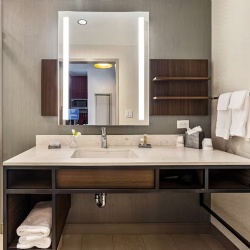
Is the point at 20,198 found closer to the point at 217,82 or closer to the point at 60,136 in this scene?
the point at 60,136

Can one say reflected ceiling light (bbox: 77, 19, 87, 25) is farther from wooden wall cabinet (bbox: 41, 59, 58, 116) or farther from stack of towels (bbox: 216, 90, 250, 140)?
stack of towels (bbox: 216, 90, 250, 140)

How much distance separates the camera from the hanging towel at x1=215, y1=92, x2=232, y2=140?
1868 millimetres

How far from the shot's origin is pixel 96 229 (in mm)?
2312

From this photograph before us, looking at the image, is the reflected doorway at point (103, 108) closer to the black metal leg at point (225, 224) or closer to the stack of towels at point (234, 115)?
the stack of towels at point (234, 115)

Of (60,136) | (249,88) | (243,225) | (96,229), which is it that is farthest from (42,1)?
(243,225)

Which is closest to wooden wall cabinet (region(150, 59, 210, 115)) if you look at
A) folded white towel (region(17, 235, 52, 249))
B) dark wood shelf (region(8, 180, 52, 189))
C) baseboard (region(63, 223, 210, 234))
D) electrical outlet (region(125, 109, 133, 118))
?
electrical outlet (region(125, 109, 133, 118))

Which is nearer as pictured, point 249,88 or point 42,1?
point 249,88

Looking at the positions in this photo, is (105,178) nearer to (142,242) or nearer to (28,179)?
(28,179)

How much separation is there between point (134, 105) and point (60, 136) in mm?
733

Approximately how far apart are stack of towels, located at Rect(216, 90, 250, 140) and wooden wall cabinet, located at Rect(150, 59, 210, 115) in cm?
36

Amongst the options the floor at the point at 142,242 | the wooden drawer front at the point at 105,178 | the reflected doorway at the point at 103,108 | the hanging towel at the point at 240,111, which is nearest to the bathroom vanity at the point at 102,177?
the wooden drawer front at the point at 105,178

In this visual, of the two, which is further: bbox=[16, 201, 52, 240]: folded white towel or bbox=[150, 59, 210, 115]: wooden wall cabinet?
bbox=[150, 59, 210, 115]: wooden wall cabinet

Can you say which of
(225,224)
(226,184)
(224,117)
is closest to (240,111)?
(224,117)

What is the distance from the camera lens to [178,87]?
2336mm
